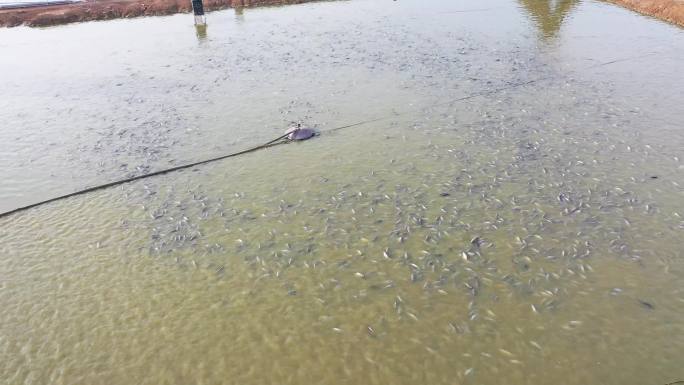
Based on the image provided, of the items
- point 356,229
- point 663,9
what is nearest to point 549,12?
point 663,9

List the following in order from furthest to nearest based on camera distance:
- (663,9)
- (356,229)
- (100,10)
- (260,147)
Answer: (100,10), (663,9), (260,147), (356,229)

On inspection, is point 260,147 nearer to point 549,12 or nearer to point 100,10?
point 549,12

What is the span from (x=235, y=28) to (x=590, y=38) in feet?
61.2

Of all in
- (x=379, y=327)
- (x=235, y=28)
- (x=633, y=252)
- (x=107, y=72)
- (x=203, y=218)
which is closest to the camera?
(x=379, y=327)

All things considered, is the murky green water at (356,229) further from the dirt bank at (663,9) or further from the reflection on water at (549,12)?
the dirt bank at (663,9)

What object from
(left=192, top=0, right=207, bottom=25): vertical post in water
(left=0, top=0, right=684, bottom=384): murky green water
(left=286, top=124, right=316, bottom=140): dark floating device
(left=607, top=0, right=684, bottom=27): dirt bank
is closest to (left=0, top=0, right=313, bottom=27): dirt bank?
(left=192, top=0, right=207, bottom=25): vertical post in water

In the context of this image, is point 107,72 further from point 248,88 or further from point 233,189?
point 233,189

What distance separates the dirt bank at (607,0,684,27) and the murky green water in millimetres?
7136

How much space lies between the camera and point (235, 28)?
88.1ft

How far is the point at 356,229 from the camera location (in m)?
8.49

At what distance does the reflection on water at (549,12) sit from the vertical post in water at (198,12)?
18.6 meters

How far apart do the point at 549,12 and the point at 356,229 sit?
78.6ft

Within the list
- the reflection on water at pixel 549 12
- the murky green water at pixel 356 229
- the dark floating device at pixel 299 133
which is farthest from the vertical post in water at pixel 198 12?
the reflection on water at pixel 549 12

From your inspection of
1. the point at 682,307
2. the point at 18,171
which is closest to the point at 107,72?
the point at 18,171
